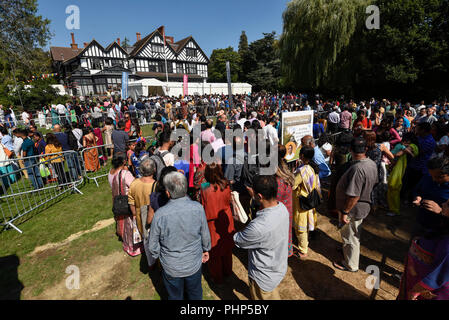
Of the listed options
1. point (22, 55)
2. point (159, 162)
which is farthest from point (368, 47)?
point (22, 55)

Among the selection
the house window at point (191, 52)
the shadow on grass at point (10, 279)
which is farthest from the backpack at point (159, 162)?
the house window at point (191, 52)

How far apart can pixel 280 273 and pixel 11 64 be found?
34158 millimetres

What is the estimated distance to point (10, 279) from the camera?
11.9 feet

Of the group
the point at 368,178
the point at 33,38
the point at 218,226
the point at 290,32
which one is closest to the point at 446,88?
the point at 290,32

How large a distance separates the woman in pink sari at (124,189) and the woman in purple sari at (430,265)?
145 inches

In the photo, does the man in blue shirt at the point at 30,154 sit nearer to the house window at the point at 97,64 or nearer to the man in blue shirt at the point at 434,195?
the man in blue shirt at the point at 434,195

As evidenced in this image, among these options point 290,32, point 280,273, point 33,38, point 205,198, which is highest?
point 33,38

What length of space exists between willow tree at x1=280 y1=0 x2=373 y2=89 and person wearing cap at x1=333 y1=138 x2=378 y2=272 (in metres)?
19.5

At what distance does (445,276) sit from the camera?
1.91m

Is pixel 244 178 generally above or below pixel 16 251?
above

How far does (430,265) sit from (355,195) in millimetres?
1022

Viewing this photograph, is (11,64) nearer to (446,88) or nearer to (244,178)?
(244,178)

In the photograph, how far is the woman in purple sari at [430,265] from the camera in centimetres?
194

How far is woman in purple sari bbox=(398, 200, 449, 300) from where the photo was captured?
194 cm
